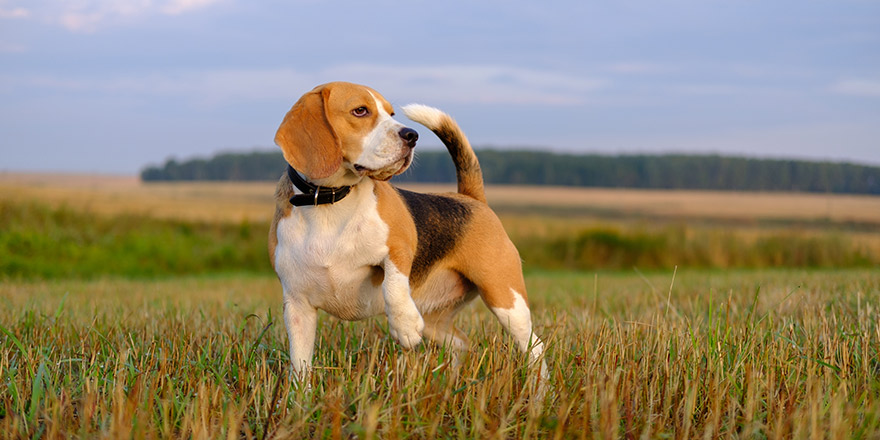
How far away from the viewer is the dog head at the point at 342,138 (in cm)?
398

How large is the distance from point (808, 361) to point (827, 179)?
74.5 ft

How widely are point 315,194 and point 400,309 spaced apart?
81 cm

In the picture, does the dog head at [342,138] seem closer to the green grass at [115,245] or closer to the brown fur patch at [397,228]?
the brown fur patch at [397,228]

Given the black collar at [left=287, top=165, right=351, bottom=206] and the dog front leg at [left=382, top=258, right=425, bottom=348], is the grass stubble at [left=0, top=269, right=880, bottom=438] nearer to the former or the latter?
the dog front leg at [left=382, top=258, right=425, bottom=348]

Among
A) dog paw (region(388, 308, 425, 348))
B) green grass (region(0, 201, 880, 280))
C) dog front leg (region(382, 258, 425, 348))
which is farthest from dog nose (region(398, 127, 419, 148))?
green grass (region(0, 201, 880, 280))

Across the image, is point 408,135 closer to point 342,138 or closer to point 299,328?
point 342,138

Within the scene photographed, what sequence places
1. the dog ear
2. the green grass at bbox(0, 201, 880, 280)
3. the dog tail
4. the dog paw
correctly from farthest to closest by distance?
the green grass at bbox(0, 201, 880, 280)
the dog tail
the dog paw
the dog ear

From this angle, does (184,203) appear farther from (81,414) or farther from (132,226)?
(81,414)

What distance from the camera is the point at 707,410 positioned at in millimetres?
3484

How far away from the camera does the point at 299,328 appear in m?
4.26

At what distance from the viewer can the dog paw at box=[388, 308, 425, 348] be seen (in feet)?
13.4

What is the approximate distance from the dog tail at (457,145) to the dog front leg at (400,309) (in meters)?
1.37

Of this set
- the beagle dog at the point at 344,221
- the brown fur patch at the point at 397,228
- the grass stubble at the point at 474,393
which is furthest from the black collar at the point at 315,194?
the grass stubble at the point at 474,393

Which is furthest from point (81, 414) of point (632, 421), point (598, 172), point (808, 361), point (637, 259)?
point (598, 172)
